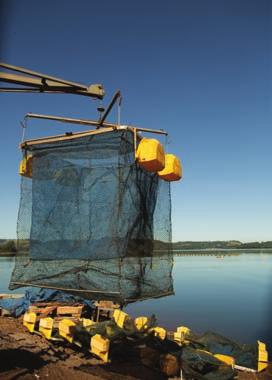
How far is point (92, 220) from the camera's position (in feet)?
17.8

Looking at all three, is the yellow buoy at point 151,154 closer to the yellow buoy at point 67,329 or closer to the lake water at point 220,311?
the yellow buoy at point 67,329

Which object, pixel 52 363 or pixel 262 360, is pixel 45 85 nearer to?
pixel 52 363

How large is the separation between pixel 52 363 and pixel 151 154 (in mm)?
5407

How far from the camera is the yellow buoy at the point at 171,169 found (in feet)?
17.6

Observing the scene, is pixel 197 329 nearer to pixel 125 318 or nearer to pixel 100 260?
pixel 125 318

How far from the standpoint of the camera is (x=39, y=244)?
585 centimetres

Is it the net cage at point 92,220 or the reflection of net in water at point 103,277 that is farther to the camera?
the net cage at point 92,220

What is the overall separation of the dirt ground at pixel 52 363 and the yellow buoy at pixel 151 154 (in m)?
4.74

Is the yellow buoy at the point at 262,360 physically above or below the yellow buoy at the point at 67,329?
below

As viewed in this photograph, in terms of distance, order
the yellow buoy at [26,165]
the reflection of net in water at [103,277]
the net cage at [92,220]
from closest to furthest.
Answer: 1. the reflection of net in water at [103,277]
2. the net cage at [92,220]
3. the yellow buoy at [26,165]

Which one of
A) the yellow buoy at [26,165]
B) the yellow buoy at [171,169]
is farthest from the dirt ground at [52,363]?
the yellow buoy at [171,169]

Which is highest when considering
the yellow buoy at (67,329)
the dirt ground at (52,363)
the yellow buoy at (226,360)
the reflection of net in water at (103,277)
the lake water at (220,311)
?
the reflection of net in water at (103,277)

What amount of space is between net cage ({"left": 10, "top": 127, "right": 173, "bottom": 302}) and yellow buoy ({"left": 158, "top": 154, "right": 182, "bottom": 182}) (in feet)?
1.16

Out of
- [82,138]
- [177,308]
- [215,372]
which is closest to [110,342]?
[215,372]
